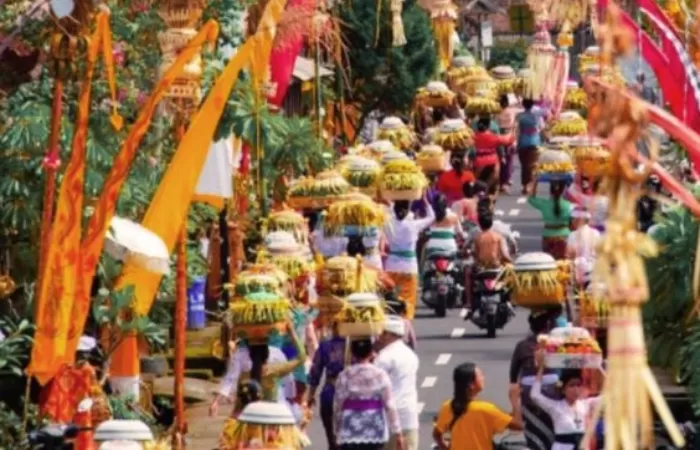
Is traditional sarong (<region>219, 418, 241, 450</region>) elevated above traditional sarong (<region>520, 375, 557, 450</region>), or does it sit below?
below

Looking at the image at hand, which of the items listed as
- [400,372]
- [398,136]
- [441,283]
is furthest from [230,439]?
[398,136]

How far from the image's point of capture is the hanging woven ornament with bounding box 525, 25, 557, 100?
42281 mm

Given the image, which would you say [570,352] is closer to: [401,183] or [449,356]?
[401,183]

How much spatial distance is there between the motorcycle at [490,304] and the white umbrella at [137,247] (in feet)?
30.7

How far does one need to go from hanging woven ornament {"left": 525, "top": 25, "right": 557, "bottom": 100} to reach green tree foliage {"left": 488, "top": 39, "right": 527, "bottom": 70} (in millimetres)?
22167

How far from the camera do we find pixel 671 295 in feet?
65.7

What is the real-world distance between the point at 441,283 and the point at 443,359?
3364mm

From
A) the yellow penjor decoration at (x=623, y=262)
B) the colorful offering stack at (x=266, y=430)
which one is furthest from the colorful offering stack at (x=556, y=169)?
the yellow penjor decoration at (x=623, y=262)

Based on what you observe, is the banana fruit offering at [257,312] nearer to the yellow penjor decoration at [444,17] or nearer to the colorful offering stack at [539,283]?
the colorful offering stack at [539,283]

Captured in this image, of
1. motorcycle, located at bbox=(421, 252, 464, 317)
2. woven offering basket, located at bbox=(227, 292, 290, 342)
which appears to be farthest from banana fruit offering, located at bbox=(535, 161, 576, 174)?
woven offering basket, located at bbox=(227, 292, 290, 342)

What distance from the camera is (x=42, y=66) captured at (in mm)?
21469

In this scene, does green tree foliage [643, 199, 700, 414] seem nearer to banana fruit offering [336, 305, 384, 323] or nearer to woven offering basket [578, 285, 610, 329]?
woven offering basket [578, 285, 610, 329]

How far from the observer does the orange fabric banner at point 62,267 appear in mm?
18625

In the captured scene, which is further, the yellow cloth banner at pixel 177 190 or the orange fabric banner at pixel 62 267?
the yellow cloth banner at pixel 177 190
